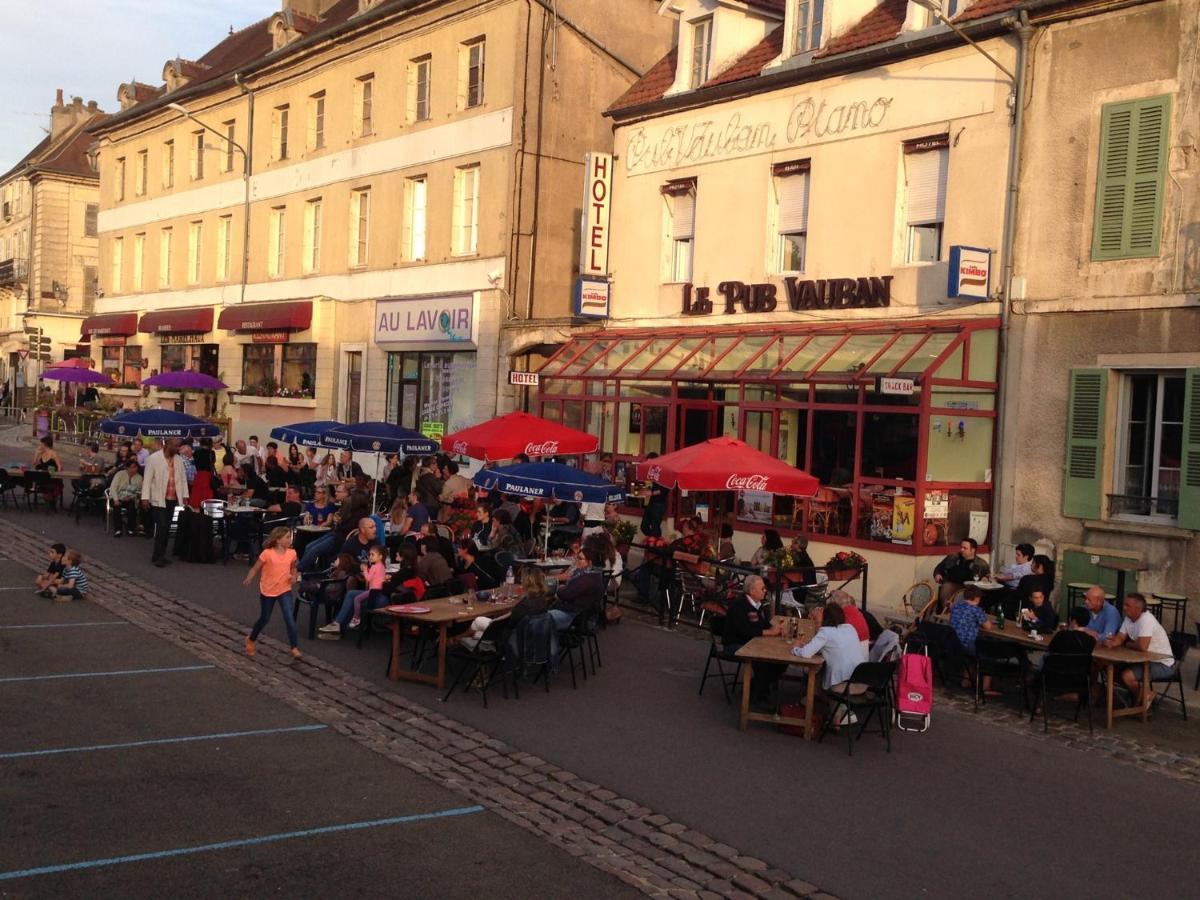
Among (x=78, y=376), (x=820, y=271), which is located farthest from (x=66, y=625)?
(x=78, y=376)

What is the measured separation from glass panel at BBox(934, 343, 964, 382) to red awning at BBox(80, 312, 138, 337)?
32232 mm

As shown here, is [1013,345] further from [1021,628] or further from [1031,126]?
[1021,628]

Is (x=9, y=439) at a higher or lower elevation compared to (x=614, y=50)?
lower

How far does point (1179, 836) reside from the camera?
8.54 m

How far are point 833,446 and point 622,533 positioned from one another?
3.55m

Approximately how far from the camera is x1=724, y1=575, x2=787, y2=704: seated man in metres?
11.7

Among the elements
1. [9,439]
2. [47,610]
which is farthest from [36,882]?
[9,439]

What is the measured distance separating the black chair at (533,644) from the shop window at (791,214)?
10.3 metres

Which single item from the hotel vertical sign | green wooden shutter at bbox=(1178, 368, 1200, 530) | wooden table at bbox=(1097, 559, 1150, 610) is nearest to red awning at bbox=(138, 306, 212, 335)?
the hotel vertical sign

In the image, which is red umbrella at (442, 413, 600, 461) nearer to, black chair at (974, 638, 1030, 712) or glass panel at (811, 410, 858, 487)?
glass panel at (811, 410, 858, 487)

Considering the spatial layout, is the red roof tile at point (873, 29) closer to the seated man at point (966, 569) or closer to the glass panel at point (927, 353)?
the glass panel at point (927, 353)

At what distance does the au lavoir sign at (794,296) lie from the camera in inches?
740

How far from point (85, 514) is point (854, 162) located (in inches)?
662

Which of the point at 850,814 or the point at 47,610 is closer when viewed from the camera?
the point at 850,814
